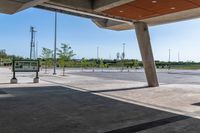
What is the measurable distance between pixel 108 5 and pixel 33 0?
4.50 metres

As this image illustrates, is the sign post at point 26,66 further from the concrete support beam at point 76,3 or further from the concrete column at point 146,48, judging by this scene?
the concrete column at point 146,48

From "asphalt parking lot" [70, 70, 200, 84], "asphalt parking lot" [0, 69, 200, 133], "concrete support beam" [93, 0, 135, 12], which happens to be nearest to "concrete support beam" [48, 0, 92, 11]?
"concrete support beam" [93, 0, 135, 12]

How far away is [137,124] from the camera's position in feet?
28.4

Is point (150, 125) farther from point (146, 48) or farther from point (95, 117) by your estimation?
point (146, 48)

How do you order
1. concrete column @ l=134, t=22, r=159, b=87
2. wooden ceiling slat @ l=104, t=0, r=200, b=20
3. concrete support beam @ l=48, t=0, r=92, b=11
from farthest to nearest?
concrete column @ l=134, t=22, r=159, b=87
concrete support beam @ l=48, t=0, r=92, b=11
wooden ceiling slat @ l=104, t=0, r=200, b=20

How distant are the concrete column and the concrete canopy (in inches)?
24.1

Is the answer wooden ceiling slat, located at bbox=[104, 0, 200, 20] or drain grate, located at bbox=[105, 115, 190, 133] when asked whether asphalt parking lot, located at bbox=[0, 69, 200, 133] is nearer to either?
Result: drain grate, located at bbox=[105, 115, 190, 133]

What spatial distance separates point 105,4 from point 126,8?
151 cm

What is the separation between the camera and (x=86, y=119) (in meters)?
9.26

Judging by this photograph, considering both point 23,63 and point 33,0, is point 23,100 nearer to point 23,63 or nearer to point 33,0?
point 33,0

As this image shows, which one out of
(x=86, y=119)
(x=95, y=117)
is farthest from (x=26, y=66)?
(x=86, y=119)

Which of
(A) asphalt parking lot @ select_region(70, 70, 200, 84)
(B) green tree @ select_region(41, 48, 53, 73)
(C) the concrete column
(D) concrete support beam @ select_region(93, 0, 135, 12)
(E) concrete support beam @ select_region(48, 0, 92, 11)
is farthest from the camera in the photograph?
(B) green tree @ select_region(41, 48, 53, 73)

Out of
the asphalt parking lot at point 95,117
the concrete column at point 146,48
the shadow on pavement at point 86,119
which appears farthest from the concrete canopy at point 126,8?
the shadow on pavement at point 86,119

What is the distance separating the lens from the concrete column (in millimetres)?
21547
